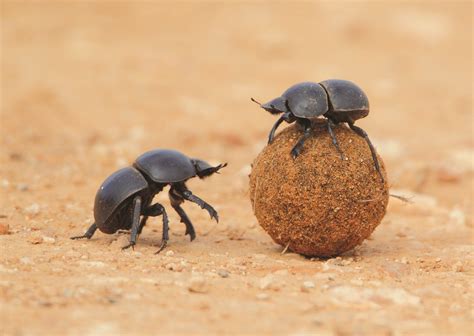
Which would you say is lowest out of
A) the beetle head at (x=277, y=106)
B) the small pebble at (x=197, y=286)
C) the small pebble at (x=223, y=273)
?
the small pebble at (x=223, y=273)

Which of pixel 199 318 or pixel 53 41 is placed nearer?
pixel 199 318

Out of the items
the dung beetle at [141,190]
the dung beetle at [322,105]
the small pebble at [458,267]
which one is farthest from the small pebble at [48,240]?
the small pebble at [458,267]

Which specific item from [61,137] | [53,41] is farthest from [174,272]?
[53,41]

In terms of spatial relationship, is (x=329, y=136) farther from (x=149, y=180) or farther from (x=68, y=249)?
(x=68, y=249)

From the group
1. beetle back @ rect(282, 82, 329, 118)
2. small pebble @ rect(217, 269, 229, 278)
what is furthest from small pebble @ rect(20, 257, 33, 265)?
beetle back @ rect(282, 82, 329, 118)

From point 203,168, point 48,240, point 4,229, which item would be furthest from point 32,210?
point 203,168

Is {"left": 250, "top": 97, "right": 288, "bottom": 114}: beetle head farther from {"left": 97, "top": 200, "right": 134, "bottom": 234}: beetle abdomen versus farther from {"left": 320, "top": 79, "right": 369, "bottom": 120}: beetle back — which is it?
{"left": 97, "top": 200, "right": 134, "bottom": 234}: beetle abdomen

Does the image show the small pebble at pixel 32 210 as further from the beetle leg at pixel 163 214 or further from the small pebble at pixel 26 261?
the small pebble at pixel 26 261

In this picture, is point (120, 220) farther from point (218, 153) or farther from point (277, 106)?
point (218, 153)
